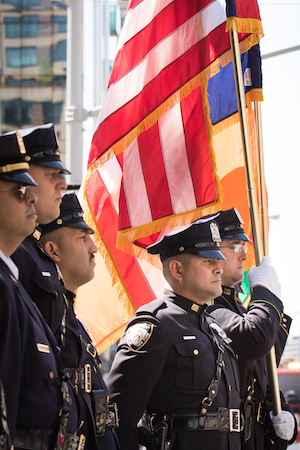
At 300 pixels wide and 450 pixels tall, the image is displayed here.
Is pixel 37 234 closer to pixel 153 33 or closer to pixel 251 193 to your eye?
pixel 251 193

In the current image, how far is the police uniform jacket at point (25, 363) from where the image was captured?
1996 mm

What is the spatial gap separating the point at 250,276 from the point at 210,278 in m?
0.50

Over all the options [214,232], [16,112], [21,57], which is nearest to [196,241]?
[214,232]

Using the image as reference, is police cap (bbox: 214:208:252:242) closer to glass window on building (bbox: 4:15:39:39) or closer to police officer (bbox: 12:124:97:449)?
police officer (bbox: 12:124:97:449)

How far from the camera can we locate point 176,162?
4.54 metres

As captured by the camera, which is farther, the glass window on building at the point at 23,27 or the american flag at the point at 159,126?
the glass window on building at the point at 23,27

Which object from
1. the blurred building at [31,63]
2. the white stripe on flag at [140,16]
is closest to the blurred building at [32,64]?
the blurred building at [31,63]

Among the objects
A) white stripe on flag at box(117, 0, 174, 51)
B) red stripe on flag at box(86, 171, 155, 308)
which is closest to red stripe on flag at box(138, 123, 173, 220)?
red stripe on flag at box(86, 171, 155, 308)

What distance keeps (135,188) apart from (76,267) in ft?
5.00

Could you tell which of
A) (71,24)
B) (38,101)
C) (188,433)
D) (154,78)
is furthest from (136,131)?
(38,101)

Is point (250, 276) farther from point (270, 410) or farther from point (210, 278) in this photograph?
point (270, 410)

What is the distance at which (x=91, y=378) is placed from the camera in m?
2.90

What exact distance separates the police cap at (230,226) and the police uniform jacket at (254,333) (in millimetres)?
347

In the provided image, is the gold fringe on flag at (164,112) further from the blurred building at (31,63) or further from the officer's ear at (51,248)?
the blurred building at (31,63)
